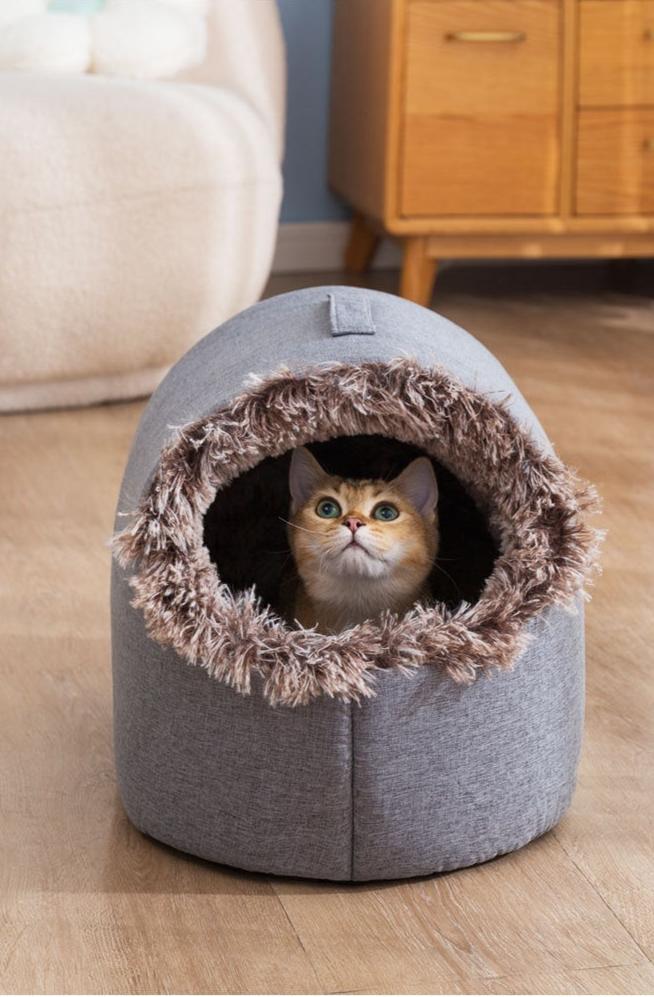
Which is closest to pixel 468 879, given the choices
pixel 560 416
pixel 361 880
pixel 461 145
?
pixel 361 880

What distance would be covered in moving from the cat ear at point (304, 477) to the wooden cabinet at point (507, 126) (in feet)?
5.66

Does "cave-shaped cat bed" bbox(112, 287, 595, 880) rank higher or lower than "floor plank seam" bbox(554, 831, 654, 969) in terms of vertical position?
higher

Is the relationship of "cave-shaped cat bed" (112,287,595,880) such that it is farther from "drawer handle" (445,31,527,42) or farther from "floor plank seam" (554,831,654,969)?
"drawer handle" (445,31,527,42)

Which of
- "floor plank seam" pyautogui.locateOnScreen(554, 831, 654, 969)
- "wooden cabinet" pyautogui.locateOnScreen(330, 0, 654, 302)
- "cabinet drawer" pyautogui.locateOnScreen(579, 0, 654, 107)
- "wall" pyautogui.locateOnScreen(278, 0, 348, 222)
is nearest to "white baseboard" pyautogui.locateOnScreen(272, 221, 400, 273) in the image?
"wall" pyautogui.locateOnScreen(278, 0, 348, 222)

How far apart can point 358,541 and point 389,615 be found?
91 millimetres

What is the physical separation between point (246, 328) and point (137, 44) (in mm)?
1680

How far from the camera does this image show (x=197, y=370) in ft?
4.32

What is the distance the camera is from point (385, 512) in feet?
4.31

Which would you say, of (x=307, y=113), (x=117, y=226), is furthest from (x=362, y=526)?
(x=307, y=113)

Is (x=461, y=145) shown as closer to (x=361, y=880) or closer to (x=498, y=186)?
(x=498, y=186)

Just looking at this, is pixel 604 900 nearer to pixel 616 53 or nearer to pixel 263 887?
pixel 263 887

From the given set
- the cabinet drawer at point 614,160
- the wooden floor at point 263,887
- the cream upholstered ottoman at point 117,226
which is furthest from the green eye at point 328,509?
the cabinet drawer at point 614,160

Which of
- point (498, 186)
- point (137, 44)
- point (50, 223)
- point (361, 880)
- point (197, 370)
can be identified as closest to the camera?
point (361, 880)

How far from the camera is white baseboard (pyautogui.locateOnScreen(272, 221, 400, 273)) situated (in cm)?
363
